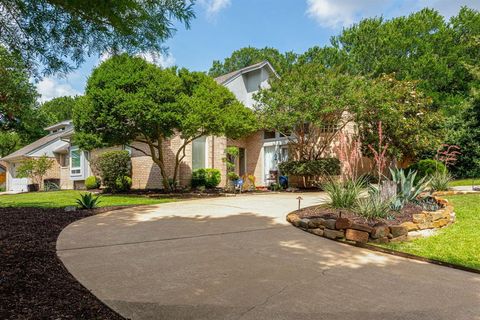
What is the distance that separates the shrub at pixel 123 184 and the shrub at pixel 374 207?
14.0 meters

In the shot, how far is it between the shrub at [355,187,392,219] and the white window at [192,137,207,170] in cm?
1275

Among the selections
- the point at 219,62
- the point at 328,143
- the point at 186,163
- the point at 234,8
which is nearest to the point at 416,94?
the point at 328,143

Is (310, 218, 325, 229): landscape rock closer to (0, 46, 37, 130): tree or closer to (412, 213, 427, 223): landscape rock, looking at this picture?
(412, 213, 427, 223): landscape rock

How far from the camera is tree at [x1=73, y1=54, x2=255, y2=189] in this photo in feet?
42.8

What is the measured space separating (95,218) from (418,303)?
23.0 feet

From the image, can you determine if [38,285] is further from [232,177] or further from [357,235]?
[232,177]

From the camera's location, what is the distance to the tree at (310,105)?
49.4 ft

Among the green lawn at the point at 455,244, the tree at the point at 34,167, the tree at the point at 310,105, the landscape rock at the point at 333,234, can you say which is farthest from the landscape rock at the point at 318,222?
the tree at the point at 34,167

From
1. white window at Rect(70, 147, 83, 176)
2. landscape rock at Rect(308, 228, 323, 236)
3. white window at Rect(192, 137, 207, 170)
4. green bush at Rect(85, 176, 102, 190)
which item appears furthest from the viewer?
white window at Rect(70, 147, 83, 176)

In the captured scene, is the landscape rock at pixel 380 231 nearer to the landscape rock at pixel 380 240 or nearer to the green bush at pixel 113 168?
the landscape rock at pixel 380 240

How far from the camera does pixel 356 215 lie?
22.1 ft

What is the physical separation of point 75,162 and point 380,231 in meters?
23.8

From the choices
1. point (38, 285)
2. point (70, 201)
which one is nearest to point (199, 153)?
point (70, 201)

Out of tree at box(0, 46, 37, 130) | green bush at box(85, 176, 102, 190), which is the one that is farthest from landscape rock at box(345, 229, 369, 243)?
green bush at box(85, 176, 102, 190)
